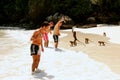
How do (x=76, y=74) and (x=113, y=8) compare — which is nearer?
(x=76, y=74)

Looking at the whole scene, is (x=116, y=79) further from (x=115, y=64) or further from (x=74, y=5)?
(x=74, y=5)

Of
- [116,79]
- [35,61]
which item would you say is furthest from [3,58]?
[116,79]

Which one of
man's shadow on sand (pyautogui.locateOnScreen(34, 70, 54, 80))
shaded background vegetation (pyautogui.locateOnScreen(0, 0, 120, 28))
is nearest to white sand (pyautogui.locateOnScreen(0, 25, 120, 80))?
man's shadow on sand (pyautogui.locateOnScreen(34, 70, 54, 80))

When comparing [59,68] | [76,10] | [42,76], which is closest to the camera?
[42,76]

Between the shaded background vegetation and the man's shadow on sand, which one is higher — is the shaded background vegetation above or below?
above

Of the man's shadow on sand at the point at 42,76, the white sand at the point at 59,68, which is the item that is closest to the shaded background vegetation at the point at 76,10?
the white sand at the point at 59,68

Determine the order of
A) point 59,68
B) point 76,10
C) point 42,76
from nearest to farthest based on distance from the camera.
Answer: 1. point 42,76
2. point 59,68
3. point 76,10

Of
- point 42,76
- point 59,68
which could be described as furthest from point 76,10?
point 42,76

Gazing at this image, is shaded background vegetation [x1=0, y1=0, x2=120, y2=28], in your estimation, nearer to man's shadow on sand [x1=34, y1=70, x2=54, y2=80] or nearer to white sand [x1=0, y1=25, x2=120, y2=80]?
white sand [x1=0, y1=25, x2=120, y2=80]

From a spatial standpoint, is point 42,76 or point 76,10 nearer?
point 42,76

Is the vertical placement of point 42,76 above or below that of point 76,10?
below

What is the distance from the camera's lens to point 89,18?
1497 inches

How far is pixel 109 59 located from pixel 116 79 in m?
3.34

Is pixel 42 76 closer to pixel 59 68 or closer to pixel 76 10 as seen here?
pixel 59 68
